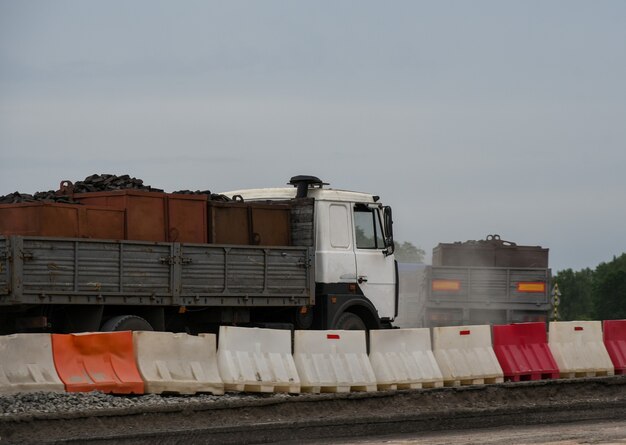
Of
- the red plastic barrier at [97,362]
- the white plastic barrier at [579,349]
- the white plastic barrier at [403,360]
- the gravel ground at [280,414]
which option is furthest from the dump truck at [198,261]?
the white plastic barrier at [579,349]

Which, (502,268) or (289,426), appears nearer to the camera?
(289,426)

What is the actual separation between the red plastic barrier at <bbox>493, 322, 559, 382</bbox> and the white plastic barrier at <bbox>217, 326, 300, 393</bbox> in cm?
412

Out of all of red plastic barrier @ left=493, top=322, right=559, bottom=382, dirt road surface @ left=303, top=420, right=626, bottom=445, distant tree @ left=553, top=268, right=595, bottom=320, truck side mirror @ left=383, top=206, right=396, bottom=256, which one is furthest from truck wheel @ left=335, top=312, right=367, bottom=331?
distant tree @ left=553, top=268, right=595, bottom=320

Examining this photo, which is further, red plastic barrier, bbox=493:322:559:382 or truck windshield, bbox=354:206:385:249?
truck windshield, bbox=354:206:385:249

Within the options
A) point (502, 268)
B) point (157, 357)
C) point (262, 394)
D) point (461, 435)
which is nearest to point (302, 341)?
point (262, 394)

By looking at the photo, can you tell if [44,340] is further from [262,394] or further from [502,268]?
[502,268]

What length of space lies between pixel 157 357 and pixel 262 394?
5.90 ft

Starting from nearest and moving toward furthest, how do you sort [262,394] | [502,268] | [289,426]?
[289,426] < [262,394] < [502,268]

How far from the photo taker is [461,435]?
573 inches

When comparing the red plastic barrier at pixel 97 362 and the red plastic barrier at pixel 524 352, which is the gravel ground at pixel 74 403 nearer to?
the red plastic barrier at pixel 97 362

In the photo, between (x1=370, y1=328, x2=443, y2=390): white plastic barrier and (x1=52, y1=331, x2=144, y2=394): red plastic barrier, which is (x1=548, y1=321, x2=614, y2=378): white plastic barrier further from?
(x1=52, y1=331, x2=144, y2=394): red plastic barrier

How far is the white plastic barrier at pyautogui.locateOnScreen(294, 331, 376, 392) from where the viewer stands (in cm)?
1755

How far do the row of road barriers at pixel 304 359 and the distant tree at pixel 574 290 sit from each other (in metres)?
50.4

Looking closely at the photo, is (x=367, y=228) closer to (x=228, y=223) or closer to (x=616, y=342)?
(x=228, y=223)
